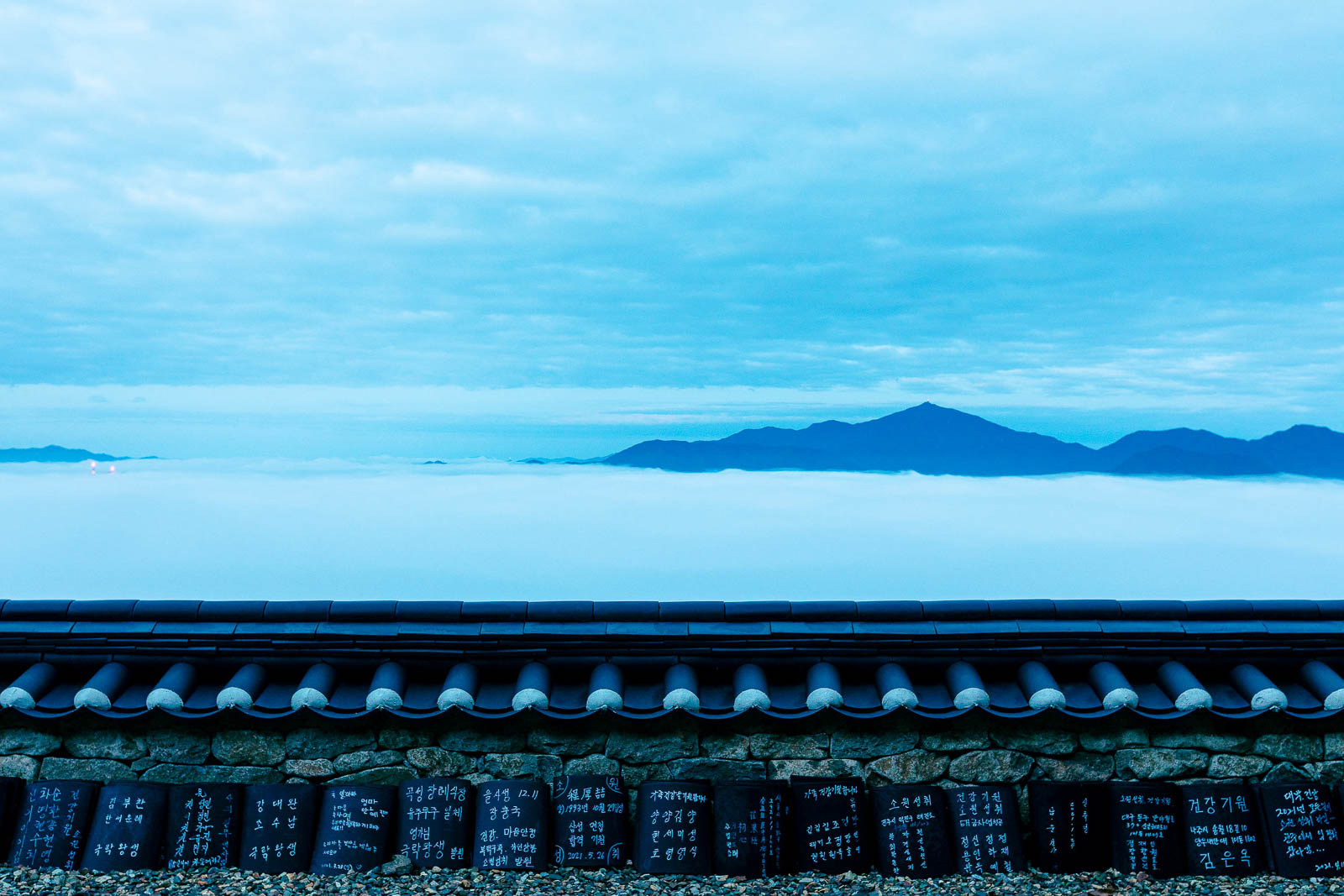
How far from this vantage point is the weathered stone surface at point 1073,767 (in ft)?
22.5

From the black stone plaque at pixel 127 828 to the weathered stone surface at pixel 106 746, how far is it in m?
0.23

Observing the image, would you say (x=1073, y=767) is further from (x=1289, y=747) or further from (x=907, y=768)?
(x=1289, y=747)

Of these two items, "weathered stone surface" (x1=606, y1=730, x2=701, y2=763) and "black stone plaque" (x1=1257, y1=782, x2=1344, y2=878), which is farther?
"weathered stone surface" (x1=606, y1=730, x2=701, y2=763)

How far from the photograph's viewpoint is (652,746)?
269 inches

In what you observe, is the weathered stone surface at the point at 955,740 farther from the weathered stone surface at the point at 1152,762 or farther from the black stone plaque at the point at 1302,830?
the black stone plaque at the point at 1302,830

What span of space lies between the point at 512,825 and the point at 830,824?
214cm

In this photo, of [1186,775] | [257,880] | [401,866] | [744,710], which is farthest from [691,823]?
[1186,775]

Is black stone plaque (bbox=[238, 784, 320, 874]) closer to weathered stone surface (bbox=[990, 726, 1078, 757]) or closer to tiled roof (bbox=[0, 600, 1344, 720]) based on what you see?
tiled roof (bbox=[0, 600, 1344, 720])

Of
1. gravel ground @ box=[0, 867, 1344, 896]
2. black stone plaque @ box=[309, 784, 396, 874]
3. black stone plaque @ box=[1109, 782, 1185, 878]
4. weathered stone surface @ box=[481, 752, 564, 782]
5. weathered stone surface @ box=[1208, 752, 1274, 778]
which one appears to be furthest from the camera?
weathered stone surface @ box=[1208, 752, 1274, 778]

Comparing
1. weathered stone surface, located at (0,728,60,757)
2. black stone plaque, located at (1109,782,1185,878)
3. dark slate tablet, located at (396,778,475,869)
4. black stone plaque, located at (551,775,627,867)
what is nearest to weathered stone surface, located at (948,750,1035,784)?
black stone plaque, located at (1109,782,1185,878)

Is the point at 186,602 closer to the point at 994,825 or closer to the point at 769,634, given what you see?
the point at 769,634

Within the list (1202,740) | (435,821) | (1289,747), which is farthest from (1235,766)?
(435,821)

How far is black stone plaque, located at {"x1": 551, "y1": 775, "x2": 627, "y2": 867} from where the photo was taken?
655 centimetres

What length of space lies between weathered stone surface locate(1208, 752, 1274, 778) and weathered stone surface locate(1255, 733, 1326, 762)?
0.27 feet
